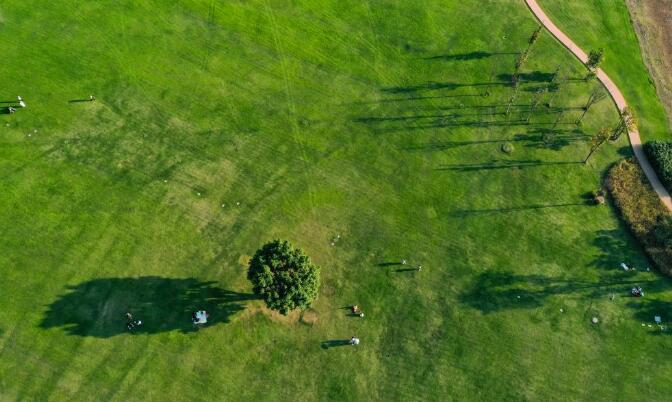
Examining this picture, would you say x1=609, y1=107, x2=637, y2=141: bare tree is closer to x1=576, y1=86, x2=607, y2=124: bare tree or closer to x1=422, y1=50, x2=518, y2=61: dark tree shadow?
x1=576, y1=86, x2=607, y2=124: bare tree

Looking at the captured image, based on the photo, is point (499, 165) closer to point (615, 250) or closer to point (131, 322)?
point (615, 250)

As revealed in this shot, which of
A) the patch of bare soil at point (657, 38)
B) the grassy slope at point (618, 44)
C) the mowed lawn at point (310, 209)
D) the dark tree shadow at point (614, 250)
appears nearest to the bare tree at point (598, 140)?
the mowed lawn at point (310, 209)

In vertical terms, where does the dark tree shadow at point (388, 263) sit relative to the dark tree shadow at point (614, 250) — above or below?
above

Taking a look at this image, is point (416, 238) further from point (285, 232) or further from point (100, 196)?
point (100, 196)

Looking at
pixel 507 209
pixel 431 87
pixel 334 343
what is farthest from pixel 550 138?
pixel 334 343

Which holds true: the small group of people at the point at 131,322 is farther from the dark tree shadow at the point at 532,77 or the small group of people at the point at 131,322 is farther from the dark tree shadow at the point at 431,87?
the dark tree shadow at the point at 532,77

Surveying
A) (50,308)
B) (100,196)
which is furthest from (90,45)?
(50,308)

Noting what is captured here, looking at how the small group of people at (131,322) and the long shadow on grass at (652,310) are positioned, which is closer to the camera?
the small group of people at (131,322)
